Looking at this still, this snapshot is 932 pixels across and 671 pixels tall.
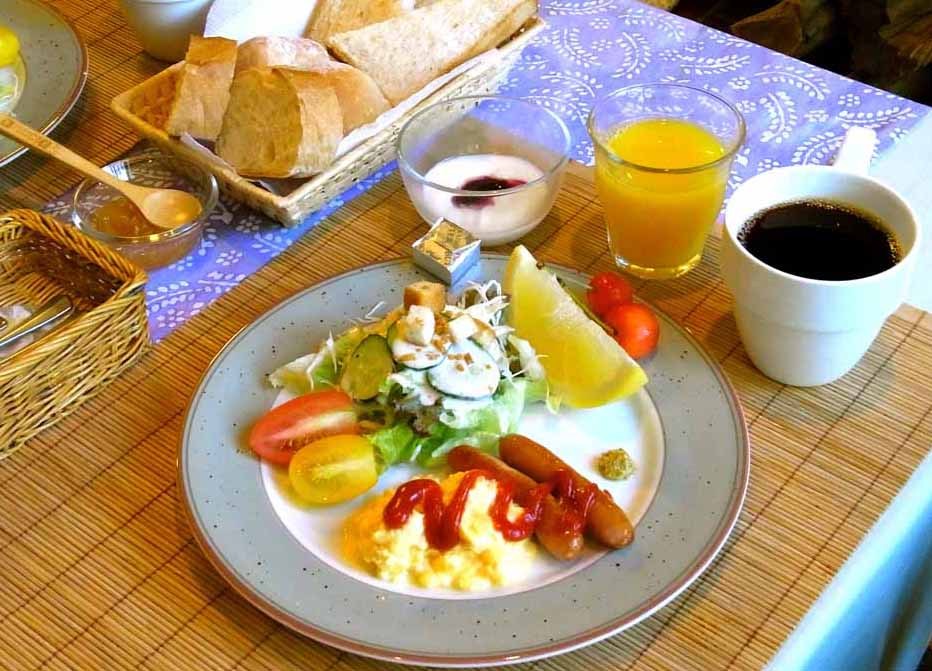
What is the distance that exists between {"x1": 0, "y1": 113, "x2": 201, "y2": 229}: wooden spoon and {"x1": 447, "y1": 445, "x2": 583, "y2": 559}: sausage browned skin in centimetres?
64

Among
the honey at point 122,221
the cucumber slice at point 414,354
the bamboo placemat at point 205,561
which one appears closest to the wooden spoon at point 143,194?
the honey at point 122,221

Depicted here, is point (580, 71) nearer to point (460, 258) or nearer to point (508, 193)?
point (508, 193)

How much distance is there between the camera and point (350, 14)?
174 cm

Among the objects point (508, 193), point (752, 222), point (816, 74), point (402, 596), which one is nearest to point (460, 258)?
point (508, 193)

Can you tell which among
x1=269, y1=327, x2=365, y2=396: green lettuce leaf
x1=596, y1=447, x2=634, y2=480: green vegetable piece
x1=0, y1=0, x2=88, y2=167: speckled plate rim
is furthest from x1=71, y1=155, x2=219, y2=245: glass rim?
x1=596, y1=447, x2=634, y2=480: green vegetable piece

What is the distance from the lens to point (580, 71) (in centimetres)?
184

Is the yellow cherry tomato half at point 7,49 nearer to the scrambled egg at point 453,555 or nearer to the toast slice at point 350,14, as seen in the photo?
the toast slice at point 350,14

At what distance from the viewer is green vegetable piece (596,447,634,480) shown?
3.81ft

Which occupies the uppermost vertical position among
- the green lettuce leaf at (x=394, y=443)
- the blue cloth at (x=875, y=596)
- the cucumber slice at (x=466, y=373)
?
the cucumber slice at (x=466, y=373)

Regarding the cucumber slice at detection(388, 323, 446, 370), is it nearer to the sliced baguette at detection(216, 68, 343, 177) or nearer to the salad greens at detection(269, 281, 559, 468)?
the salad greens at detection(269, 281, 559, 468)

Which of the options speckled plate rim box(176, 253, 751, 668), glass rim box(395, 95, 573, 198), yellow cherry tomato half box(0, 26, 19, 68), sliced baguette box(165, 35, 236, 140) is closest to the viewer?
speckled plate rim box(176, 253, 751, 668)

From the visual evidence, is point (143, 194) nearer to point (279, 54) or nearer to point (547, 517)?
point (279, 54)

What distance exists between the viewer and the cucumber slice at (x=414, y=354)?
1164mm

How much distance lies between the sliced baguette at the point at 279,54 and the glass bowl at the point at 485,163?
0.22m
